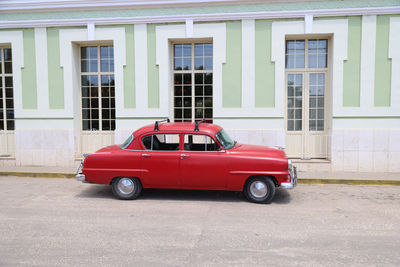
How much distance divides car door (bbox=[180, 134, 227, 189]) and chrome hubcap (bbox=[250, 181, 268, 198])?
575 mm

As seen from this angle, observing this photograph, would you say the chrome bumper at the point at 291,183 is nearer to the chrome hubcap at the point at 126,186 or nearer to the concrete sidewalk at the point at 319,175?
the concrete sidewalk at the point at 319,175

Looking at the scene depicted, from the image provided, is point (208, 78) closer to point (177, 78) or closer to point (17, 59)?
point (177, 78)

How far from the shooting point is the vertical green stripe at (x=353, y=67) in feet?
30.0

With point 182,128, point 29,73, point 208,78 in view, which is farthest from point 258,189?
point 29,73

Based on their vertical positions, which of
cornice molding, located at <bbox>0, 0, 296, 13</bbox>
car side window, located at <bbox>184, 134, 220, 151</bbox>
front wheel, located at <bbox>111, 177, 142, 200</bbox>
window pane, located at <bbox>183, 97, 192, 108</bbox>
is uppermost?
cornice molding, located at <bbox>0, 0, 296, 13</bbox>

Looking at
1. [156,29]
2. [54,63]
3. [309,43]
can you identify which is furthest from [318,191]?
[54,63]

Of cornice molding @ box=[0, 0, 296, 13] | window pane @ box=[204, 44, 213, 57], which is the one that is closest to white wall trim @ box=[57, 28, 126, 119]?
cornice molding @ box=[0, 0, 296, 13]

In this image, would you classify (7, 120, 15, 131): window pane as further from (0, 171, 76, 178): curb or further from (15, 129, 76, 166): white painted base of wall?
(0, 171, 76, 178): curb

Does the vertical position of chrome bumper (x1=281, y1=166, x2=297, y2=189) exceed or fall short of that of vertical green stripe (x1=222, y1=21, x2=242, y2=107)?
it falls short

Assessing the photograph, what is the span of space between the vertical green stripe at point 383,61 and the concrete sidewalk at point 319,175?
2192 millimetres

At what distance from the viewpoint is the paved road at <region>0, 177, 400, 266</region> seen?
3977 mm

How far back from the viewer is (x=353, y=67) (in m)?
9.21

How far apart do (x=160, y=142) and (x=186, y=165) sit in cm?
85

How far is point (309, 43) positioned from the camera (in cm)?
984
